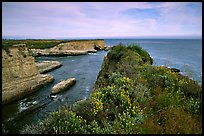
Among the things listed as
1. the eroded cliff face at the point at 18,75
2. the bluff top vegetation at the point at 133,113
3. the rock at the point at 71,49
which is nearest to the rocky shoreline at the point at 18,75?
the eroded cliff face at the point at 18,75

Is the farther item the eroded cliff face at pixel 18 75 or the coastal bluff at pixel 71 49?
the coastal bluff at pixel 71 49

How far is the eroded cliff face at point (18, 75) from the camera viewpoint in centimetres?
2039

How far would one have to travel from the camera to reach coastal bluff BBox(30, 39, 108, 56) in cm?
5709

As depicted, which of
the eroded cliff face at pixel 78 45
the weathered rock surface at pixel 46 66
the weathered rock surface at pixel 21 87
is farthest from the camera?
the eroded cliff face at pixel 78 45

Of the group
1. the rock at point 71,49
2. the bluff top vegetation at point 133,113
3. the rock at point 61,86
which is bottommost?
the rock at point 61,86

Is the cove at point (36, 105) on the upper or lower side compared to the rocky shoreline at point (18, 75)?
lower

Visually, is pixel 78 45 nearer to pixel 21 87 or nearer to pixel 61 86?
pixel 61 86

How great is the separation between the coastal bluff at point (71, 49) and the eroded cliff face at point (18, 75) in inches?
1264

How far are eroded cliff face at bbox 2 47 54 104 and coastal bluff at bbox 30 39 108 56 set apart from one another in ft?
105

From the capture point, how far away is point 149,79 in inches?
361

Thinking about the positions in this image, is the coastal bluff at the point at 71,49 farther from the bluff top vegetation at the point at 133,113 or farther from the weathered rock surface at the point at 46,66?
the bluff top vegetation at the point at 133,113

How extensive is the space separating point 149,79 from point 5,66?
15.9 metres

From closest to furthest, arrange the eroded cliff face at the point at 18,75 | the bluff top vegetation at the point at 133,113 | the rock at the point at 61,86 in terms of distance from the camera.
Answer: the bluff top vegetation at the point at 133,113 < the eroded cliff face at the point at 18,75 < the rock at the point at 61,86

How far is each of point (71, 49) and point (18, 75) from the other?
149 feet
